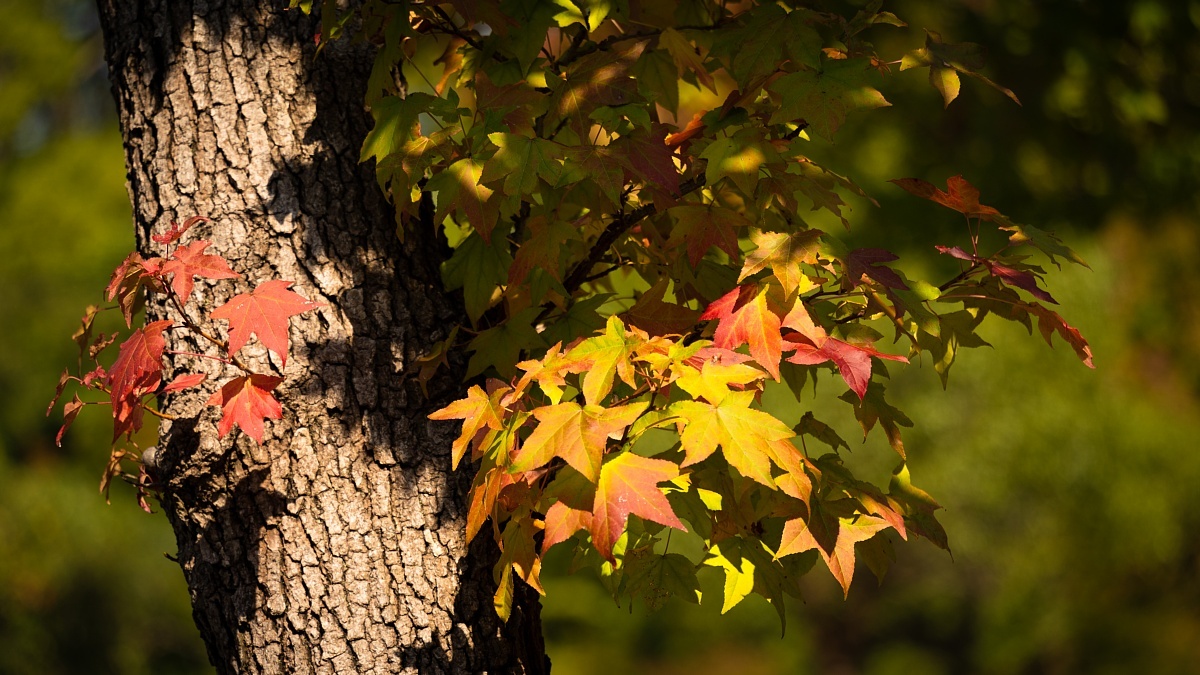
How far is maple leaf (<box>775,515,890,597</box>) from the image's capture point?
1.19 meters

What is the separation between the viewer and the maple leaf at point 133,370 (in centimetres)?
124

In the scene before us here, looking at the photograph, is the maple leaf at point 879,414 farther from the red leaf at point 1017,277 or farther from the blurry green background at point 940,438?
the blurry green background at point 940,438

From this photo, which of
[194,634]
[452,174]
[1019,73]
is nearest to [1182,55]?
[1019,73]

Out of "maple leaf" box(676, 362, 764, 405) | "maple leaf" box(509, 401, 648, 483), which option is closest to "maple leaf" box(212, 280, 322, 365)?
"maple leaf" box(509, 401, 648, 483)

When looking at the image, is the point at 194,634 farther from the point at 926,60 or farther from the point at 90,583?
the point at 926,60

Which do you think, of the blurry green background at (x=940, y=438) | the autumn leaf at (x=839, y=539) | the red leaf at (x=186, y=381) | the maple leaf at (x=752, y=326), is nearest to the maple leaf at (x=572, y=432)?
the maple leaf at (x=752, y=326)

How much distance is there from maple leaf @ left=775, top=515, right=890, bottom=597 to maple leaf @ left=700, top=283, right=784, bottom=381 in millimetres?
195

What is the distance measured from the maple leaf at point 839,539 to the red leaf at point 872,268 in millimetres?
301

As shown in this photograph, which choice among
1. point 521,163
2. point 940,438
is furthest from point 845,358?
point 940,438

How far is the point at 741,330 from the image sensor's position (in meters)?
1.19

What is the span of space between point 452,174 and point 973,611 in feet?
34.6

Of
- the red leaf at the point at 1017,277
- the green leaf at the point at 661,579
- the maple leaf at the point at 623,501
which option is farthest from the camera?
the green leaf at the point at 661,579

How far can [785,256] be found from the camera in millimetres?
1165

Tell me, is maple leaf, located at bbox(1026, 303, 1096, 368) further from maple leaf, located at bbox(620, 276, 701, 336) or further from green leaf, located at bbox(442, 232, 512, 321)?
green leaf, located at bbox(442, 232, 512, 321)
